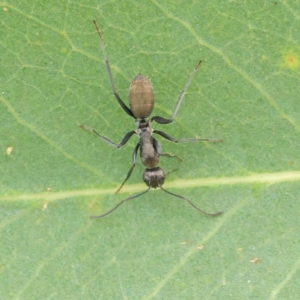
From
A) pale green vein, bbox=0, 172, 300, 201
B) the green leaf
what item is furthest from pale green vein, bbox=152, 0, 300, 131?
pale green vein, bbox=0, 172, 300, 201

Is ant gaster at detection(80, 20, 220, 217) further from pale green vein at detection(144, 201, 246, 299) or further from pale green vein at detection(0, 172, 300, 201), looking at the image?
pale green vein at detection(144, 201, 246, 299)

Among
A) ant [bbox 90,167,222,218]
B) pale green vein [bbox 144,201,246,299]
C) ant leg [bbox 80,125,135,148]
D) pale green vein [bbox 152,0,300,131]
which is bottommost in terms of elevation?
pale green vein [bbox 144,201,246,299]

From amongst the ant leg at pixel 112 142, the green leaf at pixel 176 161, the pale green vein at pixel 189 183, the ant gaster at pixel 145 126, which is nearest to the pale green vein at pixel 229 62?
the green leaf at pixel 176 161

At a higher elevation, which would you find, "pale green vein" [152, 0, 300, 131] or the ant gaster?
"pale green vein" [152, 0, 300, 131]

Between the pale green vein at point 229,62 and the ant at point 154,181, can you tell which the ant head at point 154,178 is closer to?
the ant at point 154,181

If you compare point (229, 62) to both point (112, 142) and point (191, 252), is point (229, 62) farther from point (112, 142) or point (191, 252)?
point (191, 252)

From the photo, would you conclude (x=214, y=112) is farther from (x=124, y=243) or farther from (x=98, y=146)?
(x=124, y=243)

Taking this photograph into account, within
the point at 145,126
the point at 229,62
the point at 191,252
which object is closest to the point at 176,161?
the point at 145,126
